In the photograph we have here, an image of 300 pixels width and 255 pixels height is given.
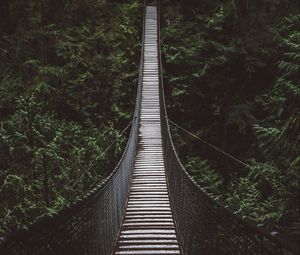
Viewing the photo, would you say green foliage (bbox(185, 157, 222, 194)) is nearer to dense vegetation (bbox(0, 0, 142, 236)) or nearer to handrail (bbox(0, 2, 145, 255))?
dense vegetation (bbox(0, 0, 142, 236))

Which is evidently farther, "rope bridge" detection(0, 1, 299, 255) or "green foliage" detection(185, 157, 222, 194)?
"green foliage" detection(185, 157, 222, 194)

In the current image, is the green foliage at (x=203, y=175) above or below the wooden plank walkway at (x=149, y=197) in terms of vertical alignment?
below

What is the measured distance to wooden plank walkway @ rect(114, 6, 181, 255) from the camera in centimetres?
580

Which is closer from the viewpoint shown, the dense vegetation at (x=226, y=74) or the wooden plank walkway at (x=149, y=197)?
the wooden plank walkway at (x=149, y=197)

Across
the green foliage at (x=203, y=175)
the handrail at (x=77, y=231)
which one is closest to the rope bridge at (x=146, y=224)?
the handrail at (x=77, y=231)

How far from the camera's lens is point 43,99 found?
15.0 meters

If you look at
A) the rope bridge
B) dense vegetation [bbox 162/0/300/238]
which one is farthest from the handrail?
→ dense vegetation [bbox 162/0/300/238]

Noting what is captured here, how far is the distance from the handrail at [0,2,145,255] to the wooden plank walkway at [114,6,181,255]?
1.10ft

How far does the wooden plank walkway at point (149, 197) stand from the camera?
19.0 ft

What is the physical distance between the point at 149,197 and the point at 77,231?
4561 millimetres

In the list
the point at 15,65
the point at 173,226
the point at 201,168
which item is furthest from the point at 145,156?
the point at 15,65

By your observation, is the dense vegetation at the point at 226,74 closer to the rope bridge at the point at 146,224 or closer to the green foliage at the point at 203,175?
the green foliage at the point at 203,175

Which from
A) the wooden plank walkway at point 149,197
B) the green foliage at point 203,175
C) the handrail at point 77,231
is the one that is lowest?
the green foliage at point 203,175

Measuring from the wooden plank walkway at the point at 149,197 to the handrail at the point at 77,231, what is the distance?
0.34 meters
